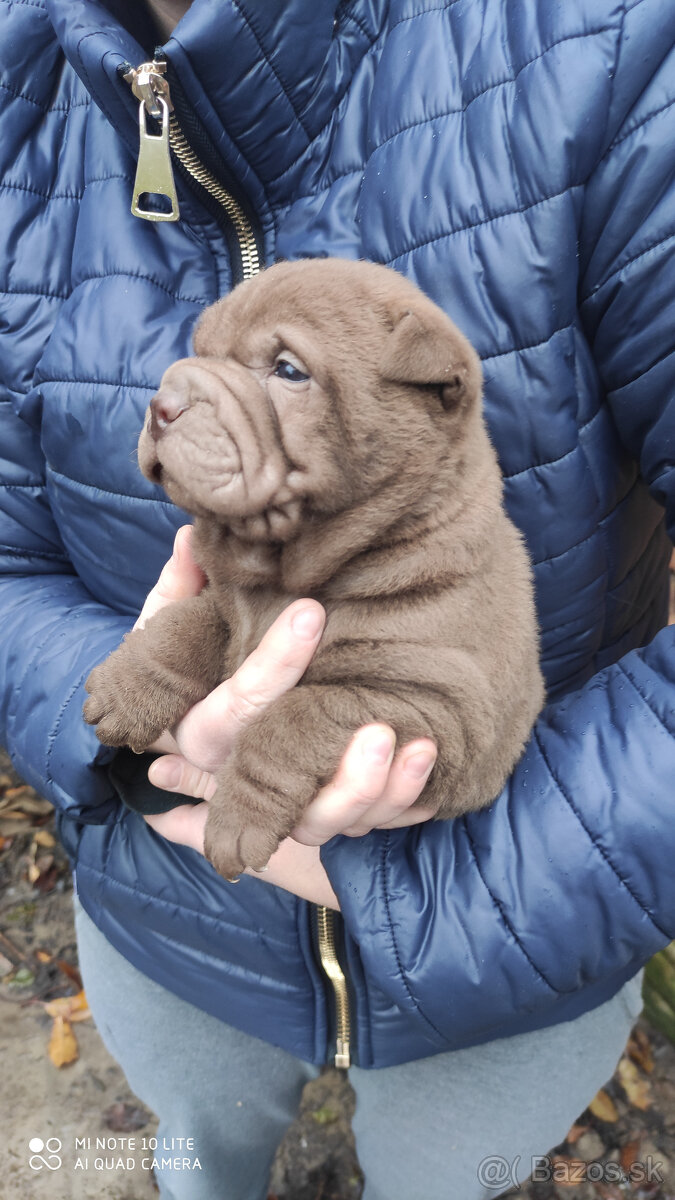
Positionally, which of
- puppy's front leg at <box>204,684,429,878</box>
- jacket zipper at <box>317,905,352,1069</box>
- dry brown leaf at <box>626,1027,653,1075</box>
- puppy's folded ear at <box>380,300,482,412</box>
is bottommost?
dry brown leaf at <box>626,1027,653,1075</box>

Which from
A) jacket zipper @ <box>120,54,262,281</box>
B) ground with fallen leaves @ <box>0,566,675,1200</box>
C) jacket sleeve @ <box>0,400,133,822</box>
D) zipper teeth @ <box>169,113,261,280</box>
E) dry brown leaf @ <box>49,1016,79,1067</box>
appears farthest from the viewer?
dry brown leaf @ <box>49,1016,79,1067</box>

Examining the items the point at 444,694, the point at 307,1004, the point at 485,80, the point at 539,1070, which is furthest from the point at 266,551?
the point at 539,1070

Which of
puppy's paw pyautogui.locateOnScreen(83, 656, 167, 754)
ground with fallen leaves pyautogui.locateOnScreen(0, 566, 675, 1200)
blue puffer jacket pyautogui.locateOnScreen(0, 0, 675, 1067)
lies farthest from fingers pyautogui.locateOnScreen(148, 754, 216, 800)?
ground with fallen leaves pyautogui.locateOnScreen(0, 566, 675, 1200)

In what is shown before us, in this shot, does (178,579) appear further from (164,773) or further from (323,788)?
(323,788)

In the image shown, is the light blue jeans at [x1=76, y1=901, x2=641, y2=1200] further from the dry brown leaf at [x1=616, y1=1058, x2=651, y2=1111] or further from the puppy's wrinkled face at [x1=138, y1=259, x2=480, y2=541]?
the puppy's wrinkled face at [x1=138, y1=259, x2=480, y2=541]

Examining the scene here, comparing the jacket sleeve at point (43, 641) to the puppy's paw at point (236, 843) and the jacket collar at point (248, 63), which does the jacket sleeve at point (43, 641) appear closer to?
the puppy's paw at point (236, 843)

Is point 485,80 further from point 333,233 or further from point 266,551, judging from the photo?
point 266,551

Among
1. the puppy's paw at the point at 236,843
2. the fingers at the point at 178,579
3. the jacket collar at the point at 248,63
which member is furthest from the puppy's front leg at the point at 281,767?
the jacket collar at the point at 248,63
